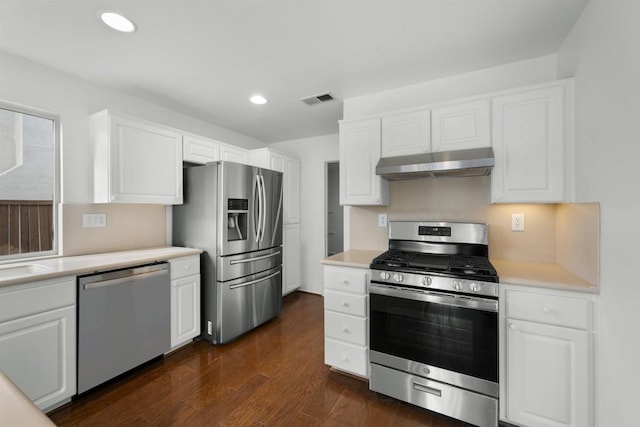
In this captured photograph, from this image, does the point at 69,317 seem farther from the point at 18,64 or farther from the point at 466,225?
the point at 466,225

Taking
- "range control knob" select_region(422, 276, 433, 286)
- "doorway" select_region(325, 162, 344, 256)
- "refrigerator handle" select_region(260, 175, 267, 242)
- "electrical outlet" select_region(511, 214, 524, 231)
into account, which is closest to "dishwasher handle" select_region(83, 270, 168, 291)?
"refrigerator handle" select_region(260, 175, 267, 242)

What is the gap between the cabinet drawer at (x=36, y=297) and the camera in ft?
5.20

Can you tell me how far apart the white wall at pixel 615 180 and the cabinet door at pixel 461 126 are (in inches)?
21.1

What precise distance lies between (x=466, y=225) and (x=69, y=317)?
9.72 feet

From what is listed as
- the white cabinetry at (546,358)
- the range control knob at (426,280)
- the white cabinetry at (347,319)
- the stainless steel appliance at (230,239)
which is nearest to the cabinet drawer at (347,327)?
the white cabinetry at (347,319)

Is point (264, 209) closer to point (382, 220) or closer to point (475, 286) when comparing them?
point (382, 220)

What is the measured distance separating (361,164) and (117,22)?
A: 1.97 m

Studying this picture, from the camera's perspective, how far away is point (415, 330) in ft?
6.11

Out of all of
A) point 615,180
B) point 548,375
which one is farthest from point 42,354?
point 615,180

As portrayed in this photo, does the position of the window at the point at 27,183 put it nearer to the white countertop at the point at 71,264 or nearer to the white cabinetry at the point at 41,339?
the white countertop at the point at 71,264

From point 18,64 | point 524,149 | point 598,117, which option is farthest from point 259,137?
point 598,117

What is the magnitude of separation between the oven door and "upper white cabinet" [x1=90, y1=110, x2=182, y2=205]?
7.20 feet

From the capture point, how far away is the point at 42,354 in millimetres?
1720

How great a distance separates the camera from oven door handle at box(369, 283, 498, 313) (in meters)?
1.65
